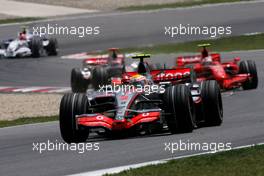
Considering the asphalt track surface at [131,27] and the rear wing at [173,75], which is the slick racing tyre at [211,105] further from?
the asphalt track surface at [131,27]

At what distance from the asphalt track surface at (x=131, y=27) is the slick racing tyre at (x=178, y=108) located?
16.6m

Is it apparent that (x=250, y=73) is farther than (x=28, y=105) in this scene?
Yes

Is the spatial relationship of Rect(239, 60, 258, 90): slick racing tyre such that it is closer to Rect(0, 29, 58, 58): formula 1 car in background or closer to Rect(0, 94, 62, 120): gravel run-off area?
Rect(0, 94, 62, 120): gravel run-off area

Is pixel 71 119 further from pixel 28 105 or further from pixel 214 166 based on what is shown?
pixel 28 105

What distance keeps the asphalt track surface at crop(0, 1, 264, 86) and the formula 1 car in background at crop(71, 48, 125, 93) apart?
5.05 meters

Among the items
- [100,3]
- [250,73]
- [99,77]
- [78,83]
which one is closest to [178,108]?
[250,73]

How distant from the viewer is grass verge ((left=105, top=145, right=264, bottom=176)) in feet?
36.0

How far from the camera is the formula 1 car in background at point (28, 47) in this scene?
36322mm

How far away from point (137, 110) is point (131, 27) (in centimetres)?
2796

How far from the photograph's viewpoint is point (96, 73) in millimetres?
24875

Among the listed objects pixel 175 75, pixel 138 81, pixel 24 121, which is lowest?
pixel 24 121

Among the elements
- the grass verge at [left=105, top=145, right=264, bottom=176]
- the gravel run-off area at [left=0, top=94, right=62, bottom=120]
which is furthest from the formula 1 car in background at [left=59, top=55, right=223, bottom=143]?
the gravel run-off area at [left=0, top=94, right=62, bottom=120]

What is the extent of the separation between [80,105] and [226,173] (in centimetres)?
479

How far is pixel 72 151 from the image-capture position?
1379 centimetres
